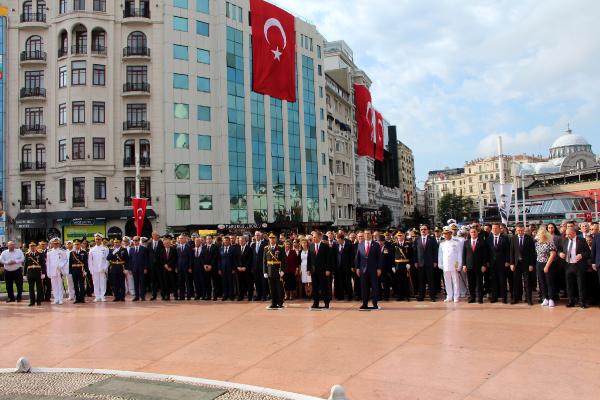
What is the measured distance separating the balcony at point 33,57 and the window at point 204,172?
15.6 metres

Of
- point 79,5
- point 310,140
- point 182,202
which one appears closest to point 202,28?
point 79,5

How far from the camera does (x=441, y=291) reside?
15609 millimetres

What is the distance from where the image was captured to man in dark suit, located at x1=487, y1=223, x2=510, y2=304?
1283cm

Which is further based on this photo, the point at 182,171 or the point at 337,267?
the point at 182,171

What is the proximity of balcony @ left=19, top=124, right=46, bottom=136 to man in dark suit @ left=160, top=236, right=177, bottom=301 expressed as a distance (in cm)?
3354

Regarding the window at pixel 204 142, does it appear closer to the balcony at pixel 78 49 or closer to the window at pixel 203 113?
the window at pixel 203 113

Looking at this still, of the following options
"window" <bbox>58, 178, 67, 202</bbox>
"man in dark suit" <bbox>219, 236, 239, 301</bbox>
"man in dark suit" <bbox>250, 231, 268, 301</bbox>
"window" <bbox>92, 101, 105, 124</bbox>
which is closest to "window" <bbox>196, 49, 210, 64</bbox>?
"window" <bbox>92, 101, 105, 124</bbox>

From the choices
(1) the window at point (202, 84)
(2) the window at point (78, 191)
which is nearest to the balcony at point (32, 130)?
(2) the window at point (78, 191)

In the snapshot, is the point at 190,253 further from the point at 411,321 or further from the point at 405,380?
the point at 405,380

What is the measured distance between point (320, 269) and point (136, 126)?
3607cm

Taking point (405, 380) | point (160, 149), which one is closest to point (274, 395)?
point (405, 380)

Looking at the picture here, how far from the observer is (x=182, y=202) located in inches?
1847

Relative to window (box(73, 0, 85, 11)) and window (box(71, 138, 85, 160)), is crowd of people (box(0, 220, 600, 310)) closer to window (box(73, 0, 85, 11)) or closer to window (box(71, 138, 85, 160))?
window (box(71, 138, 85, 160))

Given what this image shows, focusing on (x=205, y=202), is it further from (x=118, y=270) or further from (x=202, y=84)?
(x=118, y=270)
